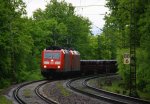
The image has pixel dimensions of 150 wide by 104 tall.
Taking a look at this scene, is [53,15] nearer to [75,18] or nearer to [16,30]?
[75,18]

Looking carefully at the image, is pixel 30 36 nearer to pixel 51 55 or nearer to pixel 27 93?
pixel 51 55

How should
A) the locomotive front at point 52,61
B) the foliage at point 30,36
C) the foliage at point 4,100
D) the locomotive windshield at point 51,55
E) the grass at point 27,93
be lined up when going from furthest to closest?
the locomotive windshield at point 51,55, the locomotive front at point 52,61, the foliage at point 30,36, the grass at point 27,93, the foliage at point 4,100

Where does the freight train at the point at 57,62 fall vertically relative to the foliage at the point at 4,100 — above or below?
above

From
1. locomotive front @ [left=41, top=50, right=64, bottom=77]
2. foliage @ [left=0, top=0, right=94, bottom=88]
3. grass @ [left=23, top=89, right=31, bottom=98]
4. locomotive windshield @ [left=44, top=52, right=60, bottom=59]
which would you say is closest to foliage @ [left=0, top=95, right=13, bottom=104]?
grass @ [left=23, top=89, right=31, bottom=98]

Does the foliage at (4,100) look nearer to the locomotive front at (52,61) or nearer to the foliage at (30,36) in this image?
the foliage at (30,36)

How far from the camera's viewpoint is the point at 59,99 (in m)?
25.5

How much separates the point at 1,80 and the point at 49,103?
16693mm

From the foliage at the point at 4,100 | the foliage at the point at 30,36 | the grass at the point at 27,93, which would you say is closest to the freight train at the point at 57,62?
the foliage at the point at 30,36

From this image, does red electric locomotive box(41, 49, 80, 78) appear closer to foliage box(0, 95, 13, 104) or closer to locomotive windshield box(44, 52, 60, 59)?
locomotive windshield box(44, 52, 60, 59)

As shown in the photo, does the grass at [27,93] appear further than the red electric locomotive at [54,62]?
No

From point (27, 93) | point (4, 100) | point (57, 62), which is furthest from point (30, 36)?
point (4, 100)

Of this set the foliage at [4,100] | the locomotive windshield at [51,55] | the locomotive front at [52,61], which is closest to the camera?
the foliage at [4,100]

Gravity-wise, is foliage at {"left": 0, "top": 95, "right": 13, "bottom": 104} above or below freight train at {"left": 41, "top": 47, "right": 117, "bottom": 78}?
below

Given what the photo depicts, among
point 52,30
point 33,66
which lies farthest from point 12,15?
point 52,30
